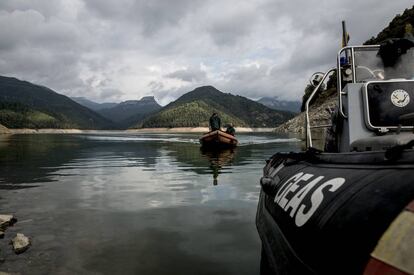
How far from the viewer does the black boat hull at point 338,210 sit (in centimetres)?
266

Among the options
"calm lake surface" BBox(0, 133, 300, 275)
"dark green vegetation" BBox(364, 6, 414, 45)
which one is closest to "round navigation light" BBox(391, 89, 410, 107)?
"calm lake surface" BBox(0, 133, 300, 275)

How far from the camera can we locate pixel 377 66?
7.07 m

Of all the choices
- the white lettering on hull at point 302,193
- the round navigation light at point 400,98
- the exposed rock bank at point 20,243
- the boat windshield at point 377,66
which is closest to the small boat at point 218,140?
the exposed rock bank at point 20,243

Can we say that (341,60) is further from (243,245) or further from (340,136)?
(243,245)

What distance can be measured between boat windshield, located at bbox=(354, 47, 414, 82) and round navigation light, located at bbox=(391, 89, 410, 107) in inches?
47.2

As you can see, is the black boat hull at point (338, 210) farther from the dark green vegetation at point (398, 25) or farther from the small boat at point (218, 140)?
the dark green vegetation at point (398, 25)

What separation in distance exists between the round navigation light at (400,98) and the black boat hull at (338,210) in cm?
186

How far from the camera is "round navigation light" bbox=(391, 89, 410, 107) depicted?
578 cm

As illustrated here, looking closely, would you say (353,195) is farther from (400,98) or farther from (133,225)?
(133,225)

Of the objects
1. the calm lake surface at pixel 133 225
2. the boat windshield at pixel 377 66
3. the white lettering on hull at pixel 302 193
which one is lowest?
the calm lake surface at pixel 133 225

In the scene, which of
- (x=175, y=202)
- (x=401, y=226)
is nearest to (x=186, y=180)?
(x=175, y=202)

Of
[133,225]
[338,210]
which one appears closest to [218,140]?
[133,225]

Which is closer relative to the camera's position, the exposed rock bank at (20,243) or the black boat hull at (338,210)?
the black boat hull at (338,210)

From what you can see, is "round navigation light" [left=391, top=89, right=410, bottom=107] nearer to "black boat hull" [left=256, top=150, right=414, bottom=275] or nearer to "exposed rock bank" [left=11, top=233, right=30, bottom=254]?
"black boat hull" [left=256, top=150, right=414, bottom=275]
